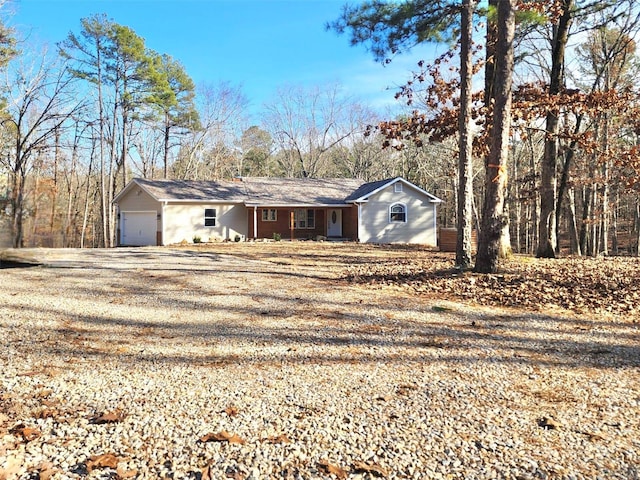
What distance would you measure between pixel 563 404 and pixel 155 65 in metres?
30.0

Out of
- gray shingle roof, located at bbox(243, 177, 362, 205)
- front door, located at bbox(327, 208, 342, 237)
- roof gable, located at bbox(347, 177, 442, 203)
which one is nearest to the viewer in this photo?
roof gable, located at bbox(347, 177, 442, 203)

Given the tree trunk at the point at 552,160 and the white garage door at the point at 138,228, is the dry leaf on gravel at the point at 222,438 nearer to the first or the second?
the tree trunk at the point at 552,160

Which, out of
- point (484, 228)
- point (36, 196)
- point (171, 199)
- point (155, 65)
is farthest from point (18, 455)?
point (36, 196)

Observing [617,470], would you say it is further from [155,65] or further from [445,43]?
[155,65]

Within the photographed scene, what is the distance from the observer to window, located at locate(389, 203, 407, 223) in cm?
2330

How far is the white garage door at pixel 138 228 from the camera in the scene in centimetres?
2309

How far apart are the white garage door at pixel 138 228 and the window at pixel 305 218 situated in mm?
7708

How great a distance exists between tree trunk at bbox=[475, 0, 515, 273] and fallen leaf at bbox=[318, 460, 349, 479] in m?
7.03

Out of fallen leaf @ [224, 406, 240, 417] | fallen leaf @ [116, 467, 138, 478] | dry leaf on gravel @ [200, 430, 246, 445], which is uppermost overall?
fallen leaf @ [224, 406, 240, 417]

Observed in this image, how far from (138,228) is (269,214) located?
7154mm

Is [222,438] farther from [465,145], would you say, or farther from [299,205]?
[299,205]

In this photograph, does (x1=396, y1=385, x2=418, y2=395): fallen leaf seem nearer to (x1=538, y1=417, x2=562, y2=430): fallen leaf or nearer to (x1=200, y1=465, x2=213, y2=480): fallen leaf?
(x1=538, y1=417, x2=562, y2=430): fallen leaf

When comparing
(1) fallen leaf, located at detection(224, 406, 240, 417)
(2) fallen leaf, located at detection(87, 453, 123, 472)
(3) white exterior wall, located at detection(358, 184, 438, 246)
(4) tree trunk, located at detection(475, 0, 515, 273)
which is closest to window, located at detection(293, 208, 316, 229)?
(3) white exterior wall, located at detection(358, 184, 438, 246)

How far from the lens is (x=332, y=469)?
87.7 inches
